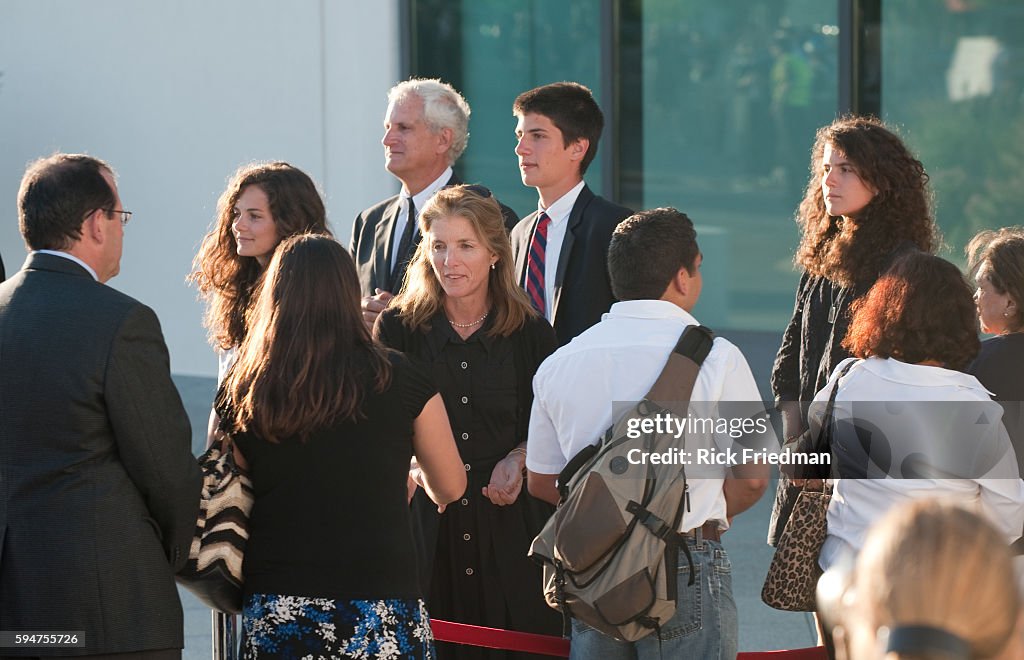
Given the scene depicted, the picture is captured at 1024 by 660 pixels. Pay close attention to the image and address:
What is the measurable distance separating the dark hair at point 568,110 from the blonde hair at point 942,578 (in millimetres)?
3850

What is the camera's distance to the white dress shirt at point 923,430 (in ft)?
10.7

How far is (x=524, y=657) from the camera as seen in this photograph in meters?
4.21

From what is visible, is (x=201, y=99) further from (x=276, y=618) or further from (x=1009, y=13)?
(x=276, y=618)

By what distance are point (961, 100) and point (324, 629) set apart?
6.97 m

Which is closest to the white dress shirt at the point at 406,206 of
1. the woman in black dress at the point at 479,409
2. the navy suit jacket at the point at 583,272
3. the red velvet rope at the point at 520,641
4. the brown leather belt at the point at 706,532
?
the navy suit jacket at the point at 583,272

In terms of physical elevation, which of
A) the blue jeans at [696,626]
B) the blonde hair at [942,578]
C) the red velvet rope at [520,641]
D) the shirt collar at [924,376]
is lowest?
the red velvet rope at [520,641]

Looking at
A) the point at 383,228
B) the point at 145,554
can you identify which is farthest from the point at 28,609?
the point at 383,228

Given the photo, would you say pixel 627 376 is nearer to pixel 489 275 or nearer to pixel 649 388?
pixel 649 388

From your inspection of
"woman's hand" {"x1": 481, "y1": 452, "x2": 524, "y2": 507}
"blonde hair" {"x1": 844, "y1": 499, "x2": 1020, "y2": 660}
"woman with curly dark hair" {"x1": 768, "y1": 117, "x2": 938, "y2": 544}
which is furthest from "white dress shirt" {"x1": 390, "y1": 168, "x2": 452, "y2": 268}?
"blonde hair" {"x1": 844, "y1": 499, "x2": 1020, "y2": 660}

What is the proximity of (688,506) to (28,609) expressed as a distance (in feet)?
5.36

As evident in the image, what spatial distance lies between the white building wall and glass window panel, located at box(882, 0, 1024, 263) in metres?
3.76

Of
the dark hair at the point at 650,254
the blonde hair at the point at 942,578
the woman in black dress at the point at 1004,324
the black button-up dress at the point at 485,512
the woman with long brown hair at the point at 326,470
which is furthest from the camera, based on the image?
the black button-up dress at the point at 485,512

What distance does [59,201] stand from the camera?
319cm

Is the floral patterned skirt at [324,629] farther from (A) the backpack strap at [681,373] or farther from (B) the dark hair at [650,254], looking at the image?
(B) the dark hair at [650,254]
